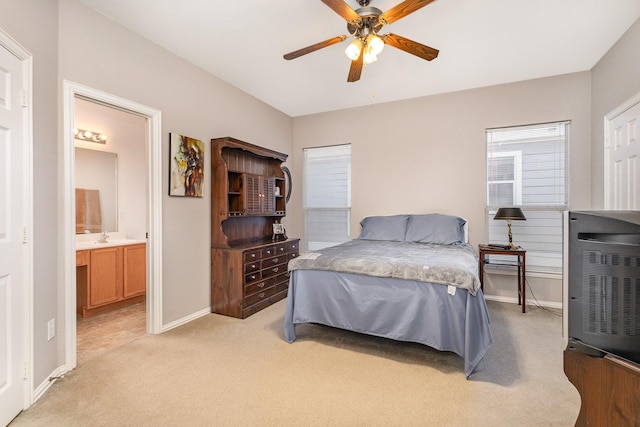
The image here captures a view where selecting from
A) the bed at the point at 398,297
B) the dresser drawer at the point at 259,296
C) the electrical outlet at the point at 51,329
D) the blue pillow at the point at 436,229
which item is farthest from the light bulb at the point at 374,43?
the electrical outlet at the point at 51,329

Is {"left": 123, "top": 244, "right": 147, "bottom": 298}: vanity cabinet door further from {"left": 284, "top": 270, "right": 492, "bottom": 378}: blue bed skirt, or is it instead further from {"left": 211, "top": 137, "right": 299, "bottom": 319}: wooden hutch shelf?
{"left": 284, "top": 270, "right": 492, "bottom": 378}: blue bed skirt

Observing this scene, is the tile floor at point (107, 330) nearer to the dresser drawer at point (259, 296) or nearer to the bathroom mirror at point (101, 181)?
the dresser drawer at point (259, 296)

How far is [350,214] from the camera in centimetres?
488

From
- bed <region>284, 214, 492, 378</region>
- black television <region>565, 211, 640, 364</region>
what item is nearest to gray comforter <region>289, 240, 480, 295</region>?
bed <region>284, 214, 492, 378</region>

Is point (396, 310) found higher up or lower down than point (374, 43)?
lower down

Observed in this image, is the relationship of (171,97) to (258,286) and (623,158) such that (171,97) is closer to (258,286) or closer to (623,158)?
(258,286)

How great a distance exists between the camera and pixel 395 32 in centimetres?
273

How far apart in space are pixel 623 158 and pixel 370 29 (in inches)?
112

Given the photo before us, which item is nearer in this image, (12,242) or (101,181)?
(12,242)

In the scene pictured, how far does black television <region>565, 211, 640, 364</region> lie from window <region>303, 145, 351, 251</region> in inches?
155

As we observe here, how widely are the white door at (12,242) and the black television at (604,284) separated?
269 cm

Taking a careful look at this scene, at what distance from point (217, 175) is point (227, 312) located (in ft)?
5.30

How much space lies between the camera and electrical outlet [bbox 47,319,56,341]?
2057 millimetres

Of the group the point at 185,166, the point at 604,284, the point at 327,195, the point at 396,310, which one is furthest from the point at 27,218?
the point at 327,195
